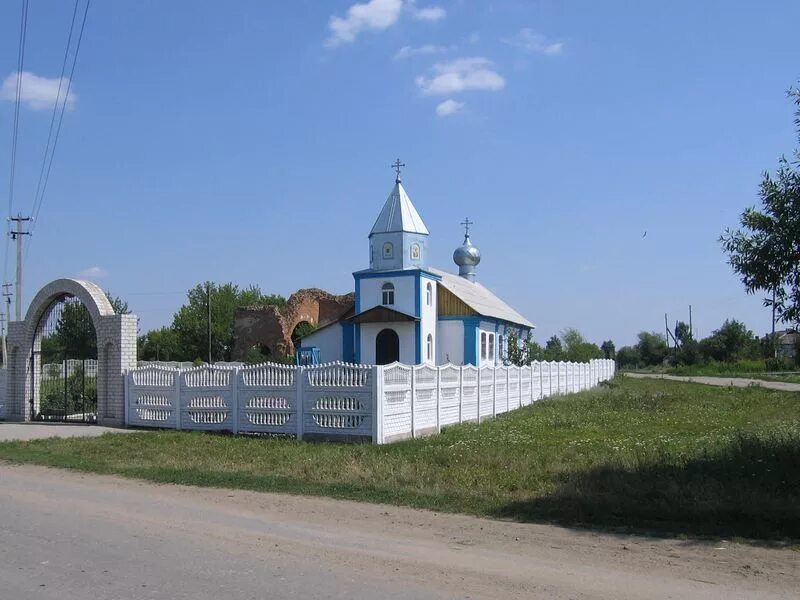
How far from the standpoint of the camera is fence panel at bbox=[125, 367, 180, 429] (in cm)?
1977

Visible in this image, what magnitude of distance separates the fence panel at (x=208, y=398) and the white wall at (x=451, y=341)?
27.0 metres

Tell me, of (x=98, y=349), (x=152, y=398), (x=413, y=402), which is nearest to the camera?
(x=413, y=402)

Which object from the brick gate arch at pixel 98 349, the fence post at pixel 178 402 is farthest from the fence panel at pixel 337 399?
the brick gate arch at pixel 98 349

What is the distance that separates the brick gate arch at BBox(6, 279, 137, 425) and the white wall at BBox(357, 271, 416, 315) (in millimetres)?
22366

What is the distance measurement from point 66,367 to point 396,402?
11045 mm

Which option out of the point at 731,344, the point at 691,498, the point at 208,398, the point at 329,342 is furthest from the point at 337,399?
the point at 731,344

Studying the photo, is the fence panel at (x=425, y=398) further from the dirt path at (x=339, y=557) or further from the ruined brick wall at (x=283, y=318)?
the ruined brick wall at (x=283, y=318)

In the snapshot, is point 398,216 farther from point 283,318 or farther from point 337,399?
point 337,399

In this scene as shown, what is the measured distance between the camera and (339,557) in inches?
293

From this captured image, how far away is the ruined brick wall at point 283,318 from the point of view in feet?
178

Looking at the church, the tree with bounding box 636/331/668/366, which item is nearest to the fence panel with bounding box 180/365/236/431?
the church

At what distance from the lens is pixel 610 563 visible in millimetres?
7273

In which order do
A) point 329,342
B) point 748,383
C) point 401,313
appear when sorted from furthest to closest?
point 329,342 → point 748,383 → point 401,313

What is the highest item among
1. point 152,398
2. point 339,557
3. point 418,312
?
point 418,312
